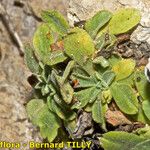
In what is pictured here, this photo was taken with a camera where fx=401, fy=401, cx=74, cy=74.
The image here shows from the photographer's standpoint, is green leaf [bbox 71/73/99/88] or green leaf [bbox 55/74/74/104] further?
green leaf [bbox 71/73/99/88]

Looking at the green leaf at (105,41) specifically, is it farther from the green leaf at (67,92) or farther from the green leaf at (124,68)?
the green leaf at (67,92)

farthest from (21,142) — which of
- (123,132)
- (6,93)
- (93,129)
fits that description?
(123,132)

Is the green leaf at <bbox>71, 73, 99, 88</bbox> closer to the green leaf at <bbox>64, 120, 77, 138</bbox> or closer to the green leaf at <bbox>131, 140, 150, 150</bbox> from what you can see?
the green leaf at <bbox>64, 120, 77, 138</bbox>

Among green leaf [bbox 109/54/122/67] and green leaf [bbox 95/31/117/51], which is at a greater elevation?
green leaf [bbox 95/31/117/51]

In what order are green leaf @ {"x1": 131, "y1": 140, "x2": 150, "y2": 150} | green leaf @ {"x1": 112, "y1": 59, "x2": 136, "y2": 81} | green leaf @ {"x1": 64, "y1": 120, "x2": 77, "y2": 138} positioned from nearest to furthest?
green leaf @ {"x1": 131, "y1": 140, "x2": 150, "y2": 150} < green leaf @ {"x1": 112, "y1": 59, "x2": 136, "y2": 81} < green leaf @ {"x1": 64, "y1": 120, "x2": 77, "y2": 138}

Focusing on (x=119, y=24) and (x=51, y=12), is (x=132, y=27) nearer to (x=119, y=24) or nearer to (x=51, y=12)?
(x=119, y=24)

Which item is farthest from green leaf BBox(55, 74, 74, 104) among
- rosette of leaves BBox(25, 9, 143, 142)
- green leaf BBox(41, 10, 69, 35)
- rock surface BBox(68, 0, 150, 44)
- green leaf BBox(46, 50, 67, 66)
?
rock surface BBox(68, 0, 150, 44)
